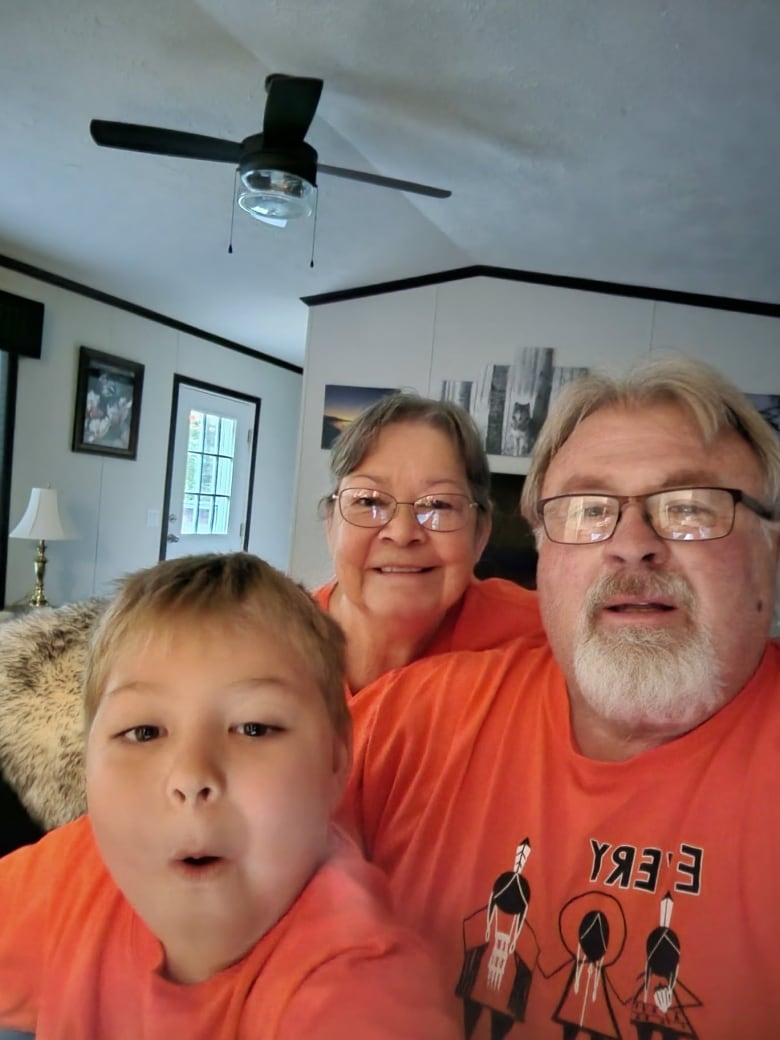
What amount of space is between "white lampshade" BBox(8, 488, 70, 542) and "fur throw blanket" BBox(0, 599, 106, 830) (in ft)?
10.2

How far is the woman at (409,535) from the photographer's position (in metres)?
1.26

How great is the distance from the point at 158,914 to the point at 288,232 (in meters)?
3.59

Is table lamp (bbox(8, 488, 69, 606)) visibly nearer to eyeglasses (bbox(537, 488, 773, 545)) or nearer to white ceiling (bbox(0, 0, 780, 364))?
white ceiling (bbox(0, 0, 780, 364))

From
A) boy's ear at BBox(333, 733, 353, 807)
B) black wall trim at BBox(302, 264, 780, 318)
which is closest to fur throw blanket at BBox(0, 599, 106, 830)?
boy's ear at BBox(333, 733, 353, 807)

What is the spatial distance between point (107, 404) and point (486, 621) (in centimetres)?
417

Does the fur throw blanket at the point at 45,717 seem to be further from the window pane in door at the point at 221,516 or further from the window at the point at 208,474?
the window pane in door at the point at 221,516

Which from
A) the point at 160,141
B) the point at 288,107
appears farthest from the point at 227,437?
the point at 288,107

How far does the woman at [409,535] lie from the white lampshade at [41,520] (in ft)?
10.7

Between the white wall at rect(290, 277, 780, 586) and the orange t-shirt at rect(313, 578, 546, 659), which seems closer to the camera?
the orange t-shirt at rect(313, 578, 546, 659)

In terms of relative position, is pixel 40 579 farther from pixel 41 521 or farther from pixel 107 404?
pixel 107 404

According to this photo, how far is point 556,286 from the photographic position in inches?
174

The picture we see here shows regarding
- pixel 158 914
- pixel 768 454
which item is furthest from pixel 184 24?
pixel 158 914

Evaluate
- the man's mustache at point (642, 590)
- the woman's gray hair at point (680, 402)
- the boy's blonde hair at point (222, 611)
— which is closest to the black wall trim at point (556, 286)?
the woman's gray hair at point (680, 402)

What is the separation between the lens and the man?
2.52 ft
